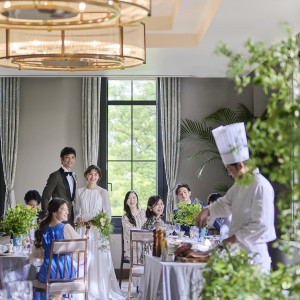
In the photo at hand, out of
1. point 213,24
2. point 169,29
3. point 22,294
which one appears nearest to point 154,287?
point 22,294

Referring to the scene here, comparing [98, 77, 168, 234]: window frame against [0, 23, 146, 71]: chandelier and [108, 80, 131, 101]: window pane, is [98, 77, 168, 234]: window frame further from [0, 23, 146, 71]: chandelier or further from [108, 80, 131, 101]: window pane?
[0, 23, 146, 71]: chandelier

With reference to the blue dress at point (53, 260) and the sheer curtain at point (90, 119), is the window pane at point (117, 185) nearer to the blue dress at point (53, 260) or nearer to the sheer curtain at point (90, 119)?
the sheer curtain at point (90, 119)

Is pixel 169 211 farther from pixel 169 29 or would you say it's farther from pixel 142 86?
pixel 169 29

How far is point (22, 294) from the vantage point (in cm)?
334

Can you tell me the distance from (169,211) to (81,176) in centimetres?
145

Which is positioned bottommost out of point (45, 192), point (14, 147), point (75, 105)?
point (45, 192)

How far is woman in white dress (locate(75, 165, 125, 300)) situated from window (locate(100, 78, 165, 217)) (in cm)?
217

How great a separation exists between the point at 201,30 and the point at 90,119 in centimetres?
325

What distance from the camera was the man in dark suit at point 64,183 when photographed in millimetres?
8234

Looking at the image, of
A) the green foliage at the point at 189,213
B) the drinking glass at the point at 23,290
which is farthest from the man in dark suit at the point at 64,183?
the drinking glass at the point at 23,290

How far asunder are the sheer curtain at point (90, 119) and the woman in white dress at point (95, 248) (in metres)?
1.87

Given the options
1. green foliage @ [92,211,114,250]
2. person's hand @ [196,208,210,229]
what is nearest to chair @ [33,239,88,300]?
green foliage @ [92,211,114,250]

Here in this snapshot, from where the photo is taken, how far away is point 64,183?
328 inches

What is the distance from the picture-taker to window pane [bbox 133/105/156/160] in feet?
35.0
